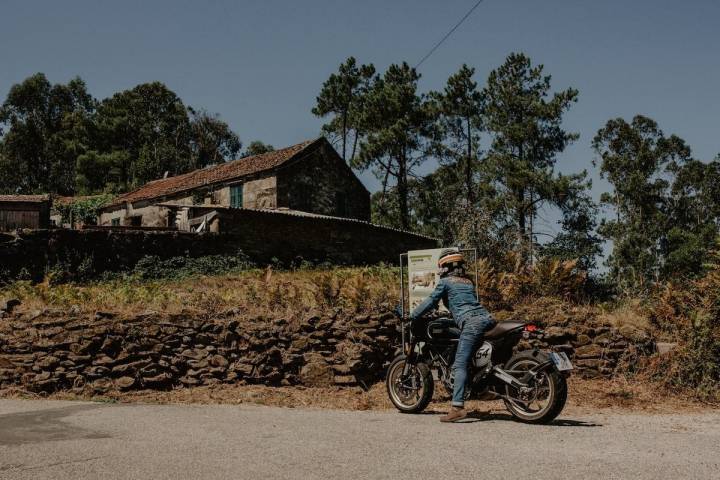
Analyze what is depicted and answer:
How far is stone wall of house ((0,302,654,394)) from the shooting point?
398 inches

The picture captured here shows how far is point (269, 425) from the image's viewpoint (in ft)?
23.2

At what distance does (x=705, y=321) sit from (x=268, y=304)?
746 centimetres

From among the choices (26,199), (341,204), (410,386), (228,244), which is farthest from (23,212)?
(410,386)

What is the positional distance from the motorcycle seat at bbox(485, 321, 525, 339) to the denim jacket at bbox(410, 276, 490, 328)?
0.58ft

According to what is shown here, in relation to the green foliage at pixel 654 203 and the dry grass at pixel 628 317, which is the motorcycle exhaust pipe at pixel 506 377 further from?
the green foliage at pixel 654 203

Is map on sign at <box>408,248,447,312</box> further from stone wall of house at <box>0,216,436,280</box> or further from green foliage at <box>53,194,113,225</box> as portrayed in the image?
green foliage at <box>53,194,113,225</box>

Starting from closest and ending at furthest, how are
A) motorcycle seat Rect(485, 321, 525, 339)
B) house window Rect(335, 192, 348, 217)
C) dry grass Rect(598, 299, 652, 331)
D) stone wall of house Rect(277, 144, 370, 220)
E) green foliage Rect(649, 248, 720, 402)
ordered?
motorcycle seat Rect(485, 321, 525, 339) → green foliage Rect(649, 248, 720, 402) → dry grass Rect(598, 299, 652, 331) → stone wall of house Rect(277, 144, 370, 220) → house window Rect(335, 192, 348, 217)

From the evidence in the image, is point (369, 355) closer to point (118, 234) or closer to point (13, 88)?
point (118, 234)

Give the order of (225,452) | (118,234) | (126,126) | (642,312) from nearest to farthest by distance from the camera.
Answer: (225,452) < (642,312) < (118,234) < (126,126)

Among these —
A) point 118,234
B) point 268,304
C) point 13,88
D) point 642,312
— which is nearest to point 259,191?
point 118,234

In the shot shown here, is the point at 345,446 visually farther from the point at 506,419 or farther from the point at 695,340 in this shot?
the point at 695,340

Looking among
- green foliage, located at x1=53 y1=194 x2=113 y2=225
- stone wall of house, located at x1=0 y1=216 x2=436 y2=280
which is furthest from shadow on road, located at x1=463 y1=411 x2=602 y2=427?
green foliage, located at x1=53 y1=194 x2=113 y2=225

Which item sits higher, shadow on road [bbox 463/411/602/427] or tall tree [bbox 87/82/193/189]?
tall tree [bbox 87/82/193/189]

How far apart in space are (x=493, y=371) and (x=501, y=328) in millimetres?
516
